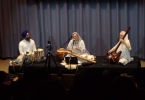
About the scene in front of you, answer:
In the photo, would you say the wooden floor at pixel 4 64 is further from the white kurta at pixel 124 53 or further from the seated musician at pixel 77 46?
the seated musician at pixel 77 46

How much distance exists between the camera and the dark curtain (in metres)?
8.11

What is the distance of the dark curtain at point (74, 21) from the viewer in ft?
26.6

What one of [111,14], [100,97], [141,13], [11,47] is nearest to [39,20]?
[11,47]

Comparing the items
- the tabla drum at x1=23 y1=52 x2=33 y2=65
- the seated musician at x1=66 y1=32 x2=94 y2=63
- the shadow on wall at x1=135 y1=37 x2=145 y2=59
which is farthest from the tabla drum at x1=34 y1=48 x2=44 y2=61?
the shadow on wall at x1=135 y1=37 x2=145 y2=59

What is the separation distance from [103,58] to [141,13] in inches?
72.9

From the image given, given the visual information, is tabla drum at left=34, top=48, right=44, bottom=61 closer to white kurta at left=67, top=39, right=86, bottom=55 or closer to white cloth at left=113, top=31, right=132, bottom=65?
white kurta at left=67, top=39, right=86, bottom=55

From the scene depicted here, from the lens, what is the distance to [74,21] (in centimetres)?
833

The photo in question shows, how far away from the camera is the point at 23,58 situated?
6594mm

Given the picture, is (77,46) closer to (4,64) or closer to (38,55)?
Result: (38,55)

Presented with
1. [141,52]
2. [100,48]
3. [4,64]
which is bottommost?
[4,64]

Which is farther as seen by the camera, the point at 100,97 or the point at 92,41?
the point at 92,41

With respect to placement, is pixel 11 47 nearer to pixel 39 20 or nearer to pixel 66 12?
pixel 39 20

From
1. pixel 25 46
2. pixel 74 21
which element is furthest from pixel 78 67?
pixel 74 21

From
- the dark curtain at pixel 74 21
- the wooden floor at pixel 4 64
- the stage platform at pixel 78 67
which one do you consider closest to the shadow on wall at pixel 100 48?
the dark curtain at pixel 74 21
